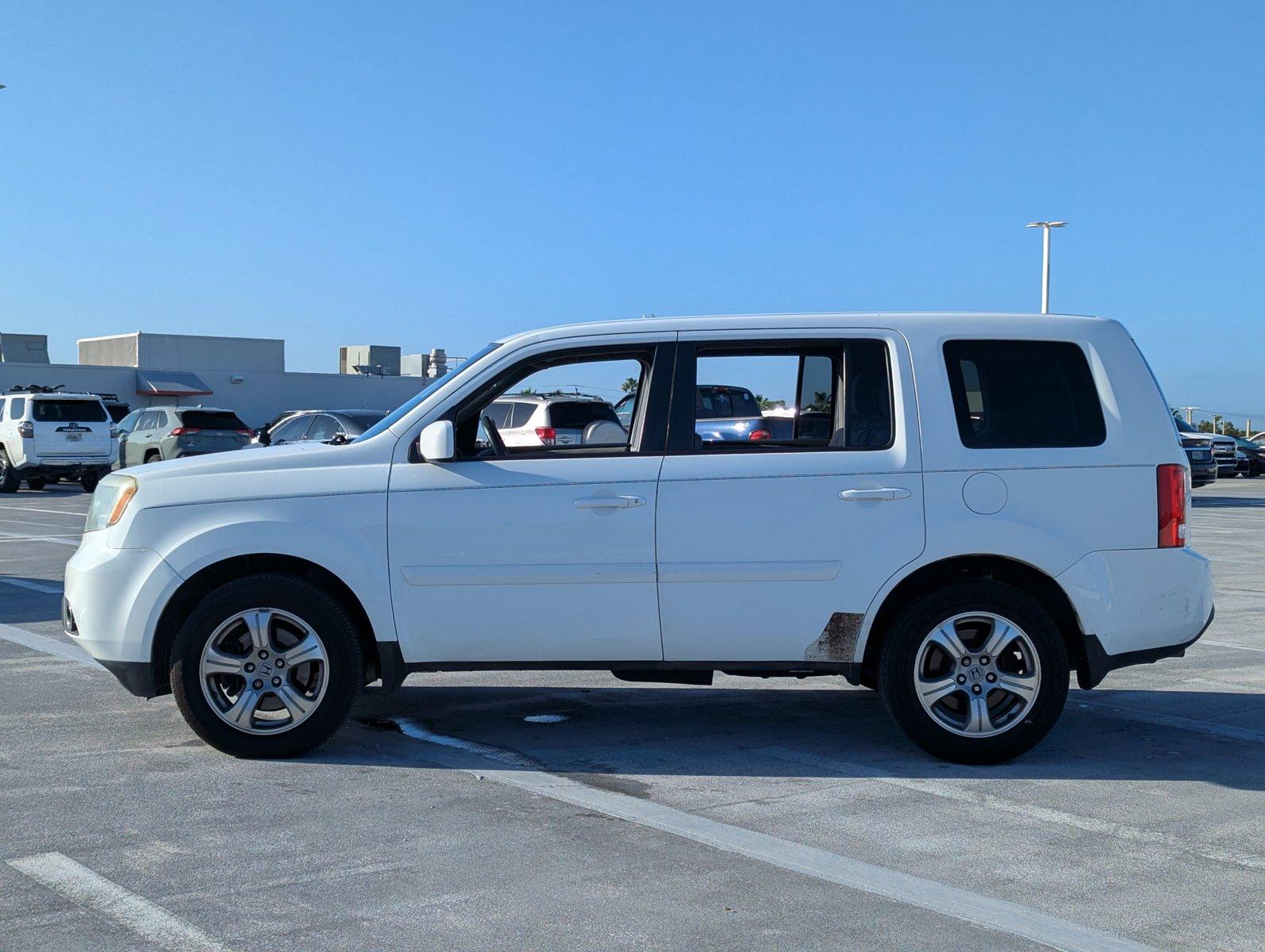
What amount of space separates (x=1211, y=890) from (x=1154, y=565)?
193 cm

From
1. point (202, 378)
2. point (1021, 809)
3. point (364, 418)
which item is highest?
point (202, 378)

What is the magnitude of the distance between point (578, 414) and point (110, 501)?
229 centimetres

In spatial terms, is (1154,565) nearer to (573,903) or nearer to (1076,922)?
(1076,922)

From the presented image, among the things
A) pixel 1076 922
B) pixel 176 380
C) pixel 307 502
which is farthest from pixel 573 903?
pixel 176 380

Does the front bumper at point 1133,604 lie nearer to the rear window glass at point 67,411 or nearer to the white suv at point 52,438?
the white suv at point 52,438

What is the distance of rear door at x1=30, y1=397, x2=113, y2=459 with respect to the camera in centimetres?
2772

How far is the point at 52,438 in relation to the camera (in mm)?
27750

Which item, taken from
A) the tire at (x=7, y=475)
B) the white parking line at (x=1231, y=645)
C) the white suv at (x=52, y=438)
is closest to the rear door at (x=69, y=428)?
the white suv at (x=52, y=438)

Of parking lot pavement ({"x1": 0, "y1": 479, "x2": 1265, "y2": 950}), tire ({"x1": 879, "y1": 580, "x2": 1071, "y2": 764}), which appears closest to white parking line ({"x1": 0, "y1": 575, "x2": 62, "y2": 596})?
parking lot pavement ({"x1": 0, "y1": 479, "x2": 1265, "y2": 950})

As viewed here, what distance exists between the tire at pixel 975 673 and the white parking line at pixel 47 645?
16.0 feet

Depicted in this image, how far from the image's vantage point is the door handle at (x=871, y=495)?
5969 millimetres

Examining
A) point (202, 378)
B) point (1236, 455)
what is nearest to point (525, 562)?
point (1236, 455)

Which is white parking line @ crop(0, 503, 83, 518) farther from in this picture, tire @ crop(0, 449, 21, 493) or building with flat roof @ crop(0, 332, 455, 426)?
building with flat roof @ crop(0, 332, 455, 426)

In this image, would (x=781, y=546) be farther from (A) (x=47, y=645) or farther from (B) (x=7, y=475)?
(B) (x=7, y=475)
